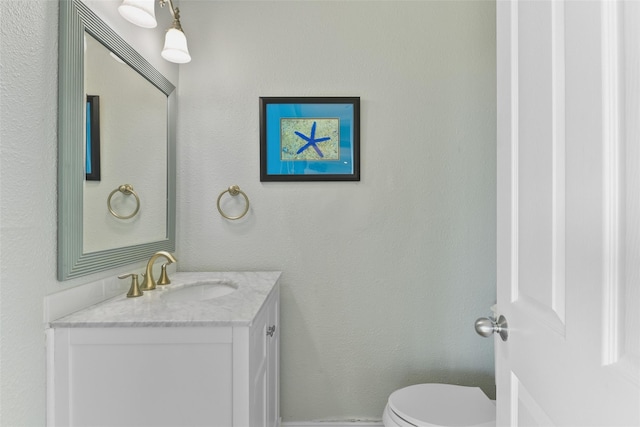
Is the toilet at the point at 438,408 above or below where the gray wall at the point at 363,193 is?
below

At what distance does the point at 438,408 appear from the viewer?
1.40m

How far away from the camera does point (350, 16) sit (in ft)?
5.73

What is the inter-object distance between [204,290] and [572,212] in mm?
1440

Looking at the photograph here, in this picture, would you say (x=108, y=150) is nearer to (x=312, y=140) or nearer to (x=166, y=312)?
(x=166, y=312)

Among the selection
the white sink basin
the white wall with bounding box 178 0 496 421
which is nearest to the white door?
the white wall with bounding box 178 0 496 421

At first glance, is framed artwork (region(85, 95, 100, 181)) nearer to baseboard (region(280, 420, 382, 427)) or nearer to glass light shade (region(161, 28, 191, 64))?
glass light shade (region(161, 28, 191, 64))

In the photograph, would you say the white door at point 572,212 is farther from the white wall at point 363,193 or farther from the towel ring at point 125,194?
the towel ring at point 125,194

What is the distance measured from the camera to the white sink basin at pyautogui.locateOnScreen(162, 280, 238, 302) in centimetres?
148

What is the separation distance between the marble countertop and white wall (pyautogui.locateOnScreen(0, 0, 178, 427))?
0.11 m

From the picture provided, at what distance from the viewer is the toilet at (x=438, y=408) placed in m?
1.29

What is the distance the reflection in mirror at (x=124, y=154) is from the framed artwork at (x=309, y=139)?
503mm

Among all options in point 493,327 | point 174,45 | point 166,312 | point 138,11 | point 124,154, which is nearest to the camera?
point 493,327

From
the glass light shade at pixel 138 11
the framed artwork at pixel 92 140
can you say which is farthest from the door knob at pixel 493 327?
the glass light shade at pixel 138 11

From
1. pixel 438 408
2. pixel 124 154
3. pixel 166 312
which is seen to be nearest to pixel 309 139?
pixel 124 154
